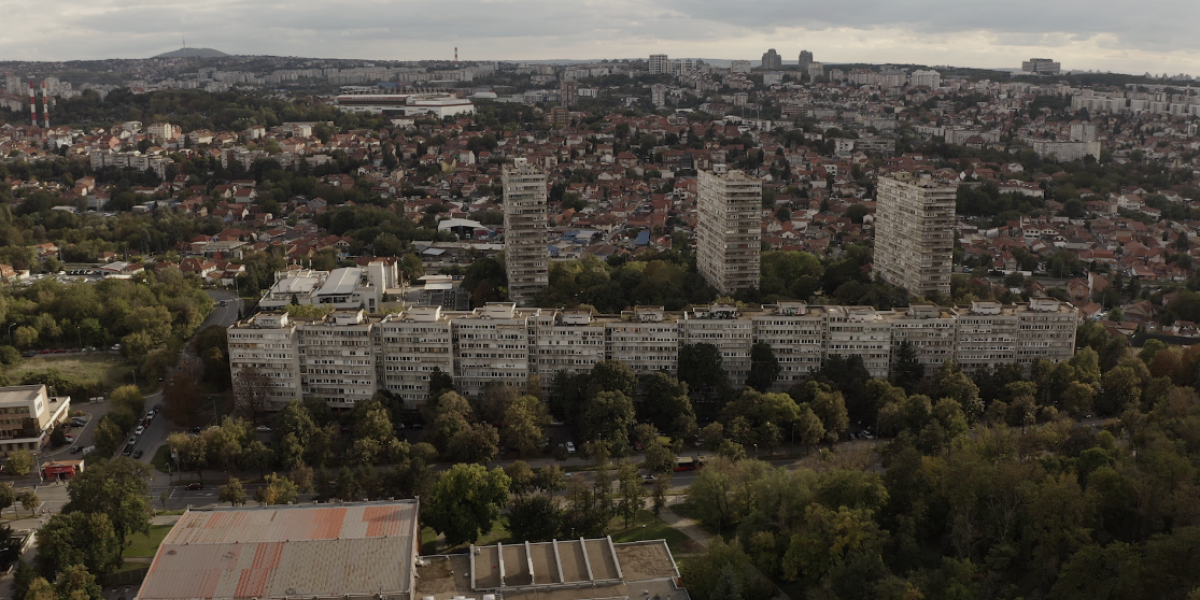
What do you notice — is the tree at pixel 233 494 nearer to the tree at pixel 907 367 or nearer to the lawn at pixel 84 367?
the lawn at pixel 84 367

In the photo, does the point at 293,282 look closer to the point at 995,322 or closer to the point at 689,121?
the point at 995,322

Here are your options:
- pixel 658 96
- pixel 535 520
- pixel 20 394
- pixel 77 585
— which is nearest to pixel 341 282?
pixel 20 394

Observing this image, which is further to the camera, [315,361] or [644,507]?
[315,361]

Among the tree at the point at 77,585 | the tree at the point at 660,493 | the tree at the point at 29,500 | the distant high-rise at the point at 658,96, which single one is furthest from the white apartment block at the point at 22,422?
the distant high-rise at the point at 658,96

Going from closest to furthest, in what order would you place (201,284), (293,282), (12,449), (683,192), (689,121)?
(12,449) → (293,282) → (201,284) → (683,192) → (689,121)

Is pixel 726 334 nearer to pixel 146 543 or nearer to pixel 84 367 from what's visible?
pixel 146 543

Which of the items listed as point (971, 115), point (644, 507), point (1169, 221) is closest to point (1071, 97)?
point (971, 115)
